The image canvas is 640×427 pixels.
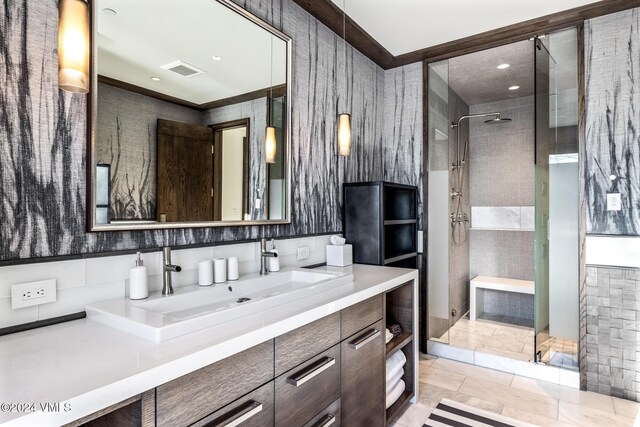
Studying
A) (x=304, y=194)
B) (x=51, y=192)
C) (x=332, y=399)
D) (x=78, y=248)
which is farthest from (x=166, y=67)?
(x=332, y=399)

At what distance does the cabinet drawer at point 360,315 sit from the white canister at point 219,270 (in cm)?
59

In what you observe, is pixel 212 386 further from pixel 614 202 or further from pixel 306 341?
pixel 614 202

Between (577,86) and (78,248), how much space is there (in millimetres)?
3172

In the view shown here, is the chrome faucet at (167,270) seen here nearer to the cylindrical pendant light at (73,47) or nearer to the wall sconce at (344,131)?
the cylindrical pendant light at (73,47)

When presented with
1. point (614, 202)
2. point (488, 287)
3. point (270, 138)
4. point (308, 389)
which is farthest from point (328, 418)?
point (488, 287)

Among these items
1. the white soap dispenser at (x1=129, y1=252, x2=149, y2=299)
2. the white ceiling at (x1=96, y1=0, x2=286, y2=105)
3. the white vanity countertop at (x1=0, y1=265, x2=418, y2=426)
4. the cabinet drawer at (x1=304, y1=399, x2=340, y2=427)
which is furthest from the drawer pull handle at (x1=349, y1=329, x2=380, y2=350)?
the white ceiling at (x1=96, y1=0, x2=286, y2=105)

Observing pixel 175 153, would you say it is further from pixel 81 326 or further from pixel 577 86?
pixel 577 86

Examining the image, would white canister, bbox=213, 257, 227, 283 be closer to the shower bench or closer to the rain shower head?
the shower bench

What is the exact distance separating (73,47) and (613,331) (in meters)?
3.31

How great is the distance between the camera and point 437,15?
2.52 metres

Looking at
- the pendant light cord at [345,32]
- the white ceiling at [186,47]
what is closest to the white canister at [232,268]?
the white ceiling at [186,47]

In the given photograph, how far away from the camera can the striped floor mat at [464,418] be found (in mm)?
2092

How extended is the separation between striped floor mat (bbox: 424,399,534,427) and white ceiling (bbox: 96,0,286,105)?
2.23 meters

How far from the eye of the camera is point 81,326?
1.16 metres
